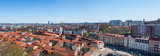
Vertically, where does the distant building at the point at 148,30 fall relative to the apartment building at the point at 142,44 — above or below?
above

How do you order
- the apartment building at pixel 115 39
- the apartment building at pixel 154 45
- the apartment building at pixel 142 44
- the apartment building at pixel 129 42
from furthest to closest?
the apartment building at pixel 115 39
the apartment building at pixel 129 42
the apartment building at pixel 142 44
the apartment building at pixel 154 45

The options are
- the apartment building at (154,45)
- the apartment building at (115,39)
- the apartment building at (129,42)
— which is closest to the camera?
the apartment building at (154,45)

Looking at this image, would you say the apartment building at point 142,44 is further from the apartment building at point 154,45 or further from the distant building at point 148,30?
the distant building at point 148,30

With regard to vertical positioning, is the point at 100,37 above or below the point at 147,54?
above

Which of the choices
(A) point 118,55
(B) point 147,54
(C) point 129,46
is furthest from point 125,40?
(A) point 118,55

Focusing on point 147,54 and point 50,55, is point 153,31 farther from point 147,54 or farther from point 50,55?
point 50,55

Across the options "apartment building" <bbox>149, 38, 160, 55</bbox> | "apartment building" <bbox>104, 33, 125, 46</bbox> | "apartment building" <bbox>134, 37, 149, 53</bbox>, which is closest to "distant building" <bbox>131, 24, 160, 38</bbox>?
"apartment building" <bbox>104, 33, 125, 46</bbox>

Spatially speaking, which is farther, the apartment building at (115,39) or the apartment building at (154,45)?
the apartment building at (115,39)

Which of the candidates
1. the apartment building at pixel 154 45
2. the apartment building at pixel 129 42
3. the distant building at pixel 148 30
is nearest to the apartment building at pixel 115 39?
the apartment building at pixel 129 42

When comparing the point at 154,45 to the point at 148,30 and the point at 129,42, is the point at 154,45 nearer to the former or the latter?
the point at 129,42

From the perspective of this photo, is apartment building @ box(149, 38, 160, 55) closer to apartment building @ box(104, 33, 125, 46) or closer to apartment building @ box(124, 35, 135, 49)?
apartment building @ box(124, 35, 135, 49)

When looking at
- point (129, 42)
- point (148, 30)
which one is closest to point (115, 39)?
point (129, 42)
